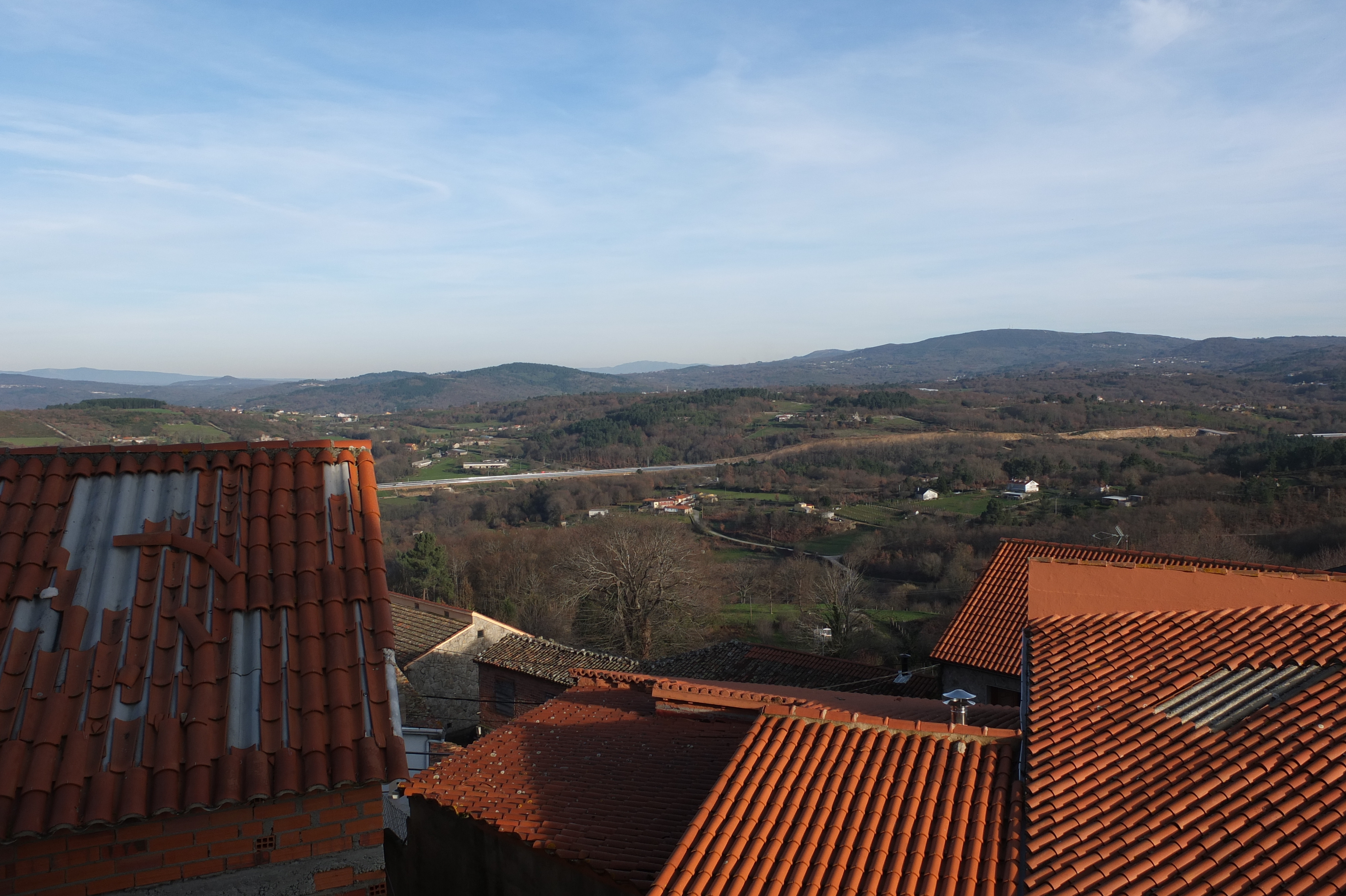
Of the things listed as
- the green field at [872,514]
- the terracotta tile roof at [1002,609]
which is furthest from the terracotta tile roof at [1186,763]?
the green field at [872,514]

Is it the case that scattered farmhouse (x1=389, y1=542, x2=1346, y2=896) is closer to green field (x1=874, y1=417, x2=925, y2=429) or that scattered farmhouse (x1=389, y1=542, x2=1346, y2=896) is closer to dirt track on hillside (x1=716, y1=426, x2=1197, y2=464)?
dirt track on hillside (x1=716, y1=426, x2=1197, y2=464)

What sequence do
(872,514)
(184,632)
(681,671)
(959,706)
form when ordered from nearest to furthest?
(184,632) → (959,706) → (681,671) → (872,514)

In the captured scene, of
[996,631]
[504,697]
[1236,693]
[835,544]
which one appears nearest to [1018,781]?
[1236,693]

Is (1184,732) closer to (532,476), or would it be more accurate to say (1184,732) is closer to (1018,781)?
(1018,781)

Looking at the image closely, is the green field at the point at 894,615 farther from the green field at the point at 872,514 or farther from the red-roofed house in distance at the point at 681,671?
the green field at the point at 872,514

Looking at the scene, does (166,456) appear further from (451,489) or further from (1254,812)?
(451,489)

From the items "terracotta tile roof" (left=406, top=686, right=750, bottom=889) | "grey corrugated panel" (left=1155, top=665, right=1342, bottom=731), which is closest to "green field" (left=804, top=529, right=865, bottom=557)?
"terracotta tile roof" (left=406, top=686, right=750, bottom=889)

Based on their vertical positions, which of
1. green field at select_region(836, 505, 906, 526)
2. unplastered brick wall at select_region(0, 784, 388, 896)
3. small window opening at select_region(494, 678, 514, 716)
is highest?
unplastered brick wall at select_region(0, 784, 388, 896)
